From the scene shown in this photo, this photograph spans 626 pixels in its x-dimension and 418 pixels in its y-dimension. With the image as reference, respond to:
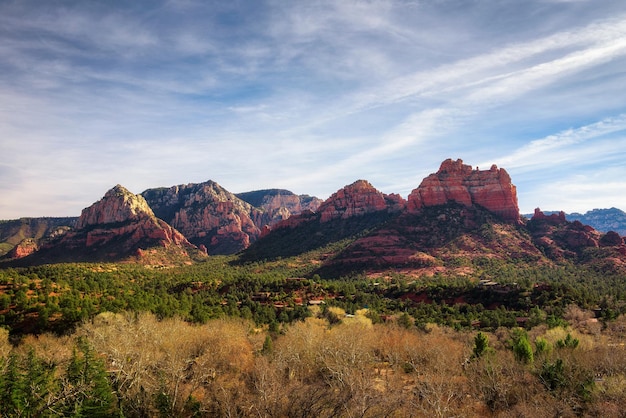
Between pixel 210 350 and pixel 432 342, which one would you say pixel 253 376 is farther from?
pixel 432 342

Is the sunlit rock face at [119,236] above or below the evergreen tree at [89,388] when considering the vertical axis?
above

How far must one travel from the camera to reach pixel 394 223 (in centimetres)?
14550

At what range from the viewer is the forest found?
2911 centimetres

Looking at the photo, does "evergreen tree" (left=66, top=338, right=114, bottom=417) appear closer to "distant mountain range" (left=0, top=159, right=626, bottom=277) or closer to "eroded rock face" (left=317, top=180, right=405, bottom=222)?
"distant mountain range" (left=0, top=159, right=626, bottom=277)

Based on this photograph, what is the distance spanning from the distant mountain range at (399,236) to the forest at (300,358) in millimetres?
50500

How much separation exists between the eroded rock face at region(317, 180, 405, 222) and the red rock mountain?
71.7m

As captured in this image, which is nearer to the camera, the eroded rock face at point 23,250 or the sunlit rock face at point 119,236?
the sunlit rock face at point 119,236

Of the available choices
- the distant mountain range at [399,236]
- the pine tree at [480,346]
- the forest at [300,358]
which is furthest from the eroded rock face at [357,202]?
the pine tree at [480,346]

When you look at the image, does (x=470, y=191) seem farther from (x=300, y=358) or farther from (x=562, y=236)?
(x=300, y=358)

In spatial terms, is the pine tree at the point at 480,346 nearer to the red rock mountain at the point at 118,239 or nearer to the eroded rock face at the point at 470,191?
the eroded rock face at the point at 470,191

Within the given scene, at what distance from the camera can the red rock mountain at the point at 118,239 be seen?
168 metres

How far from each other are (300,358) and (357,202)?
143347 millimetres

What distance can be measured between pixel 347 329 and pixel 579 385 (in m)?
23.6

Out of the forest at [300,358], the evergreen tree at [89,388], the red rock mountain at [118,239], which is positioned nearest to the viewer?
the forest at [300,358]
